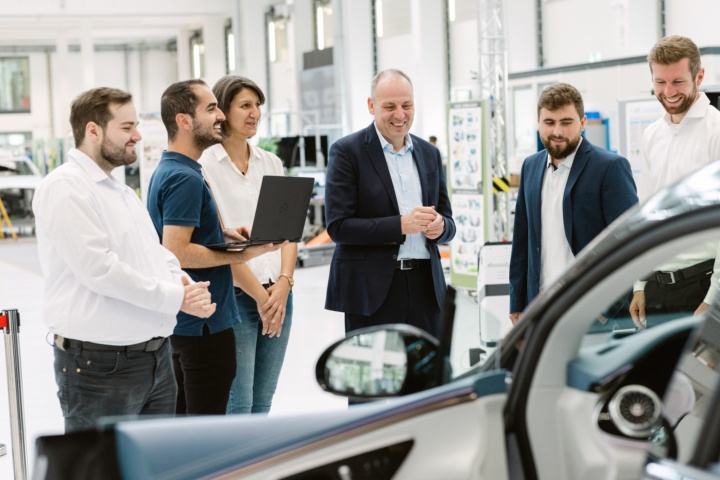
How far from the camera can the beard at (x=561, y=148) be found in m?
3.42

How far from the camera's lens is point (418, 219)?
350cm

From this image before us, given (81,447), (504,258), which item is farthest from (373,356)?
(504,258)

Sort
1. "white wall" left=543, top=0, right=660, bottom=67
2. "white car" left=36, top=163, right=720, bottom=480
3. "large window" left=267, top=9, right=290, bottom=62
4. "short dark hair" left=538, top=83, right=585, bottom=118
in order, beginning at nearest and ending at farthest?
"white car" left=36, top=163, right=720, bottom=480, "short dark hair" left=538, top=83, right=585, bottom=118, "white wall" left=543, top=0, right=660, bottom=67, "large window" left=267, top=9, right=290, bottom=62

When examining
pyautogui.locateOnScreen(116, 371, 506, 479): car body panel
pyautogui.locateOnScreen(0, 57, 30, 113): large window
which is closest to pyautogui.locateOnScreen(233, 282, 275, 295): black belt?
pyautogui.locateOnScreen(116, 371, 506, 479): car body panel

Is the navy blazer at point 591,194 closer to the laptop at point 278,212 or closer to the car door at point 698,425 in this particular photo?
the laptop at point 278,212

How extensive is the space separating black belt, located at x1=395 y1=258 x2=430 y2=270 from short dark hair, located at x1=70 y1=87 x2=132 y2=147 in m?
1.21

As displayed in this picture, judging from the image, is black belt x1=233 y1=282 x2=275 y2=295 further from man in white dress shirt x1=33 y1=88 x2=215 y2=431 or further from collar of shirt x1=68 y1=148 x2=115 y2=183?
collar of shirt x1=68 y1=148 x2=115 y2=183

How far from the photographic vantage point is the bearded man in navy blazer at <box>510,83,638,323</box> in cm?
336

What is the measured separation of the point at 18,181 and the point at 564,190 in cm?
1887

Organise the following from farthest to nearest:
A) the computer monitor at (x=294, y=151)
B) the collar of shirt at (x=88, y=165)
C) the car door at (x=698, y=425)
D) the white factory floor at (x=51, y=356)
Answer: the computer monitor at (x=294, y=151) → the white factory floor at (x=51, y=356) → the collar of shirt at (x=88, y=165) → the car door at (x=698, y=425)

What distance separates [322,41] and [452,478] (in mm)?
23966

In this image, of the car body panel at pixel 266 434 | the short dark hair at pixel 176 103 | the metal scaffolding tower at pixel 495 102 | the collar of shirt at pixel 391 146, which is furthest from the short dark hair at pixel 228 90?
the metal scaffolding tower at pixel 495 102

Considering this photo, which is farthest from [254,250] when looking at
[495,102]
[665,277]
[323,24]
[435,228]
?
[323,24]

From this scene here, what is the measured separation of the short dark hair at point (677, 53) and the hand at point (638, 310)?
6.58ft
